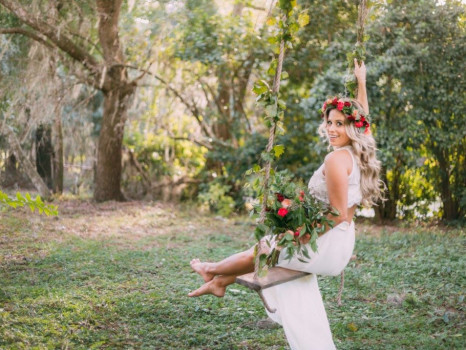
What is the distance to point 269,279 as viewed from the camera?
123 inches

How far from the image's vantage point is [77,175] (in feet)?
38.6

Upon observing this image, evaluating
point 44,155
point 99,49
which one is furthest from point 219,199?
point 44,155

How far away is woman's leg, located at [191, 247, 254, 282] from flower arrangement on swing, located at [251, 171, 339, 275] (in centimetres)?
25

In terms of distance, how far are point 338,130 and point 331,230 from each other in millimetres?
648

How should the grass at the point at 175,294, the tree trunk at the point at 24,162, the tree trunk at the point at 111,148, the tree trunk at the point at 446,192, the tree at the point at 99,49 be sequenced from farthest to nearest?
the tree trunk at the point at 111,148 < the tree trunk at the point at 24,162 < the tree at the point at 99,49 < the tree trunk at the point at 446,192 < the grass at the point at 175,294

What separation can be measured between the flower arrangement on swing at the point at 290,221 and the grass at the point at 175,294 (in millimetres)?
910

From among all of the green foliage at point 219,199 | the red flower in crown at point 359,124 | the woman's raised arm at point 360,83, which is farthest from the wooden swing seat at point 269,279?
the green foliage at point 219,199

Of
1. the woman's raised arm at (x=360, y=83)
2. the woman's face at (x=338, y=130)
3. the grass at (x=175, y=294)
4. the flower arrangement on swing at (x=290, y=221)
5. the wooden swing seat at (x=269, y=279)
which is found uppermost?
the woman's raised arm at (x=360, y=83)

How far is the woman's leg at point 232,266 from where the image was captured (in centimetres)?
355

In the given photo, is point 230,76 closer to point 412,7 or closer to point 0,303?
point 412,7

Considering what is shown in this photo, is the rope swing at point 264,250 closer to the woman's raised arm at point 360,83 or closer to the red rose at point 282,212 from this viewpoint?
the red rose at point 282,212

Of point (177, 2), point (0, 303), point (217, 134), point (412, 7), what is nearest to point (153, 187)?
point (217, 134)

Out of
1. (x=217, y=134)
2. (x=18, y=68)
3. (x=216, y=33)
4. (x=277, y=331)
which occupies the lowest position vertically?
(x=277, y=331)

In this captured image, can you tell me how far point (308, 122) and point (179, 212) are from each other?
8.89 ft
